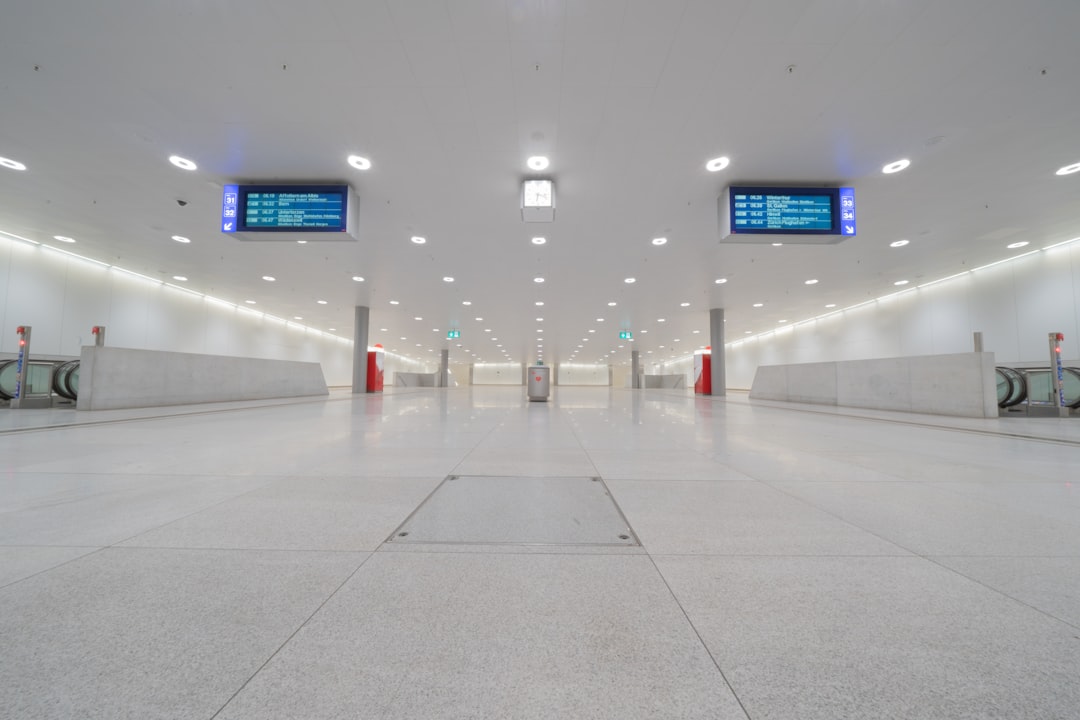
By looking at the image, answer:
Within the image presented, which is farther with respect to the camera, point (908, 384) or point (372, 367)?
point (372, 367)

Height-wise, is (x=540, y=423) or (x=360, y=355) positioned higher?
(x=360, y=355)

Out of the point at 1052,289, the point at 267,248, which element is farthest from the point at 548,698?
the point at 1052,289

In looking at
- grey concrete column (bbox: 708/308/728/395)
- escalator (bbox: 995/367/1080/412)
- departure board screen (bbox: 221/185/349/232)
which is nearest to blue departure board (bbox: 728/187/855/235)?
escalator (bbox: 995/367/1080/412)

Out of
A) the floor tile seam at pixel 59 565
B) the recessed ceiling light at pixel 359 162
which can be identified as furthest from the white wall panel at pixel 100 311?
the floor tile seam at pixel 59 565

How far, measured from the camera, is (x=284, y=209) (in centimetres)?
861

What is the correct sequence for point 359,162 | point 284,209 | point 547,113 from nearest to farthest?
point 547,113
point 359,162
point 284,209

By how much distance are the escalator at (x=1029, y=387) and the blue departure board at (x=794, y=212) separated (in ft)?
22.7

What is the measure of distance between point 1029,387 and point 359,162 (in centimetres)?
1798

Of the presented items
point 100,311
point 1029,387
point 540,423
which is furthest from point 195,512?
point 100,311

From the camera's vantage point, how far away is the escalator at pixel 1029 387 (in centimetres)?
1045

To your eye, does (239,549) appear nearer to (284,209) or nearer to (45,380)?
(284,209)

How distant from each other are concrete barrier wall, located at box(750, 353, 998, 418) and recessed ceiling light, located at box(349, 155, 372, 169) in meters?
14.3

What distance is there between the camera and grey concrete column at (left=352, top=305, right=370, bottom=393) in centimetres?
2036

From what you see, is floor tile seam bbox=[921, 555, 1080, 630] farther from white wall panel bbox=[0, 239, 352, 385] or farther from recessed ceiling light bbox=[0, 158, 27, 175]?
white wall panel bbox=[0, 239, 352, 385]
